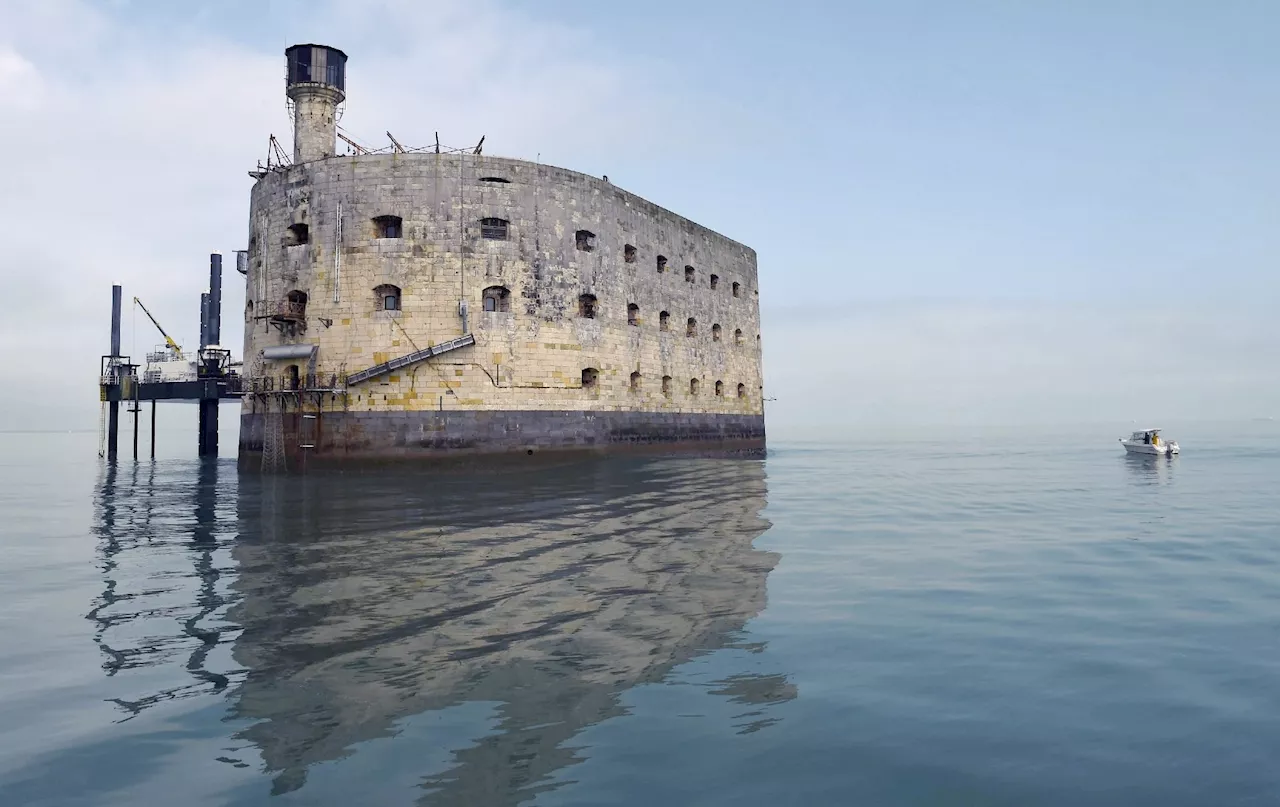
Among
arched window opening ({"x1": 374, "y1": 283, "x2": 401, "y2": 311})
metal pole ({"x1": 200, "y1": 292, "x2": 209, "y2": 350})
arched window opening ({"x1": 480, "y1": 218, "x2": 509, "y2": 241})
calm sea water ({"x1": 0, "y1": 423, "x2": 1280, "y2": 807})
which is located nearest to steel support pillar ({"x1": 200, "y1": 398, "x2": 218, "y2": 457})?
metal pole ({"x1": 200, "y1": 292, "x2": 209, "y2": 350})

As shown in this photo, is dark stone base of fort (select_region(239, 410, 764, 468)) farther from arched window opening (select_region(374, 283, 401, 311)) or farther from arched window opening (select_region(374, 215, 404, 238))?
arched window opening (select_region(374, 215, 404, 238))

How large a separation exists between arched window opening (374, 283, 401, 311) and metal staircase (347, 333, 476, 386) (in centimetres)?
166

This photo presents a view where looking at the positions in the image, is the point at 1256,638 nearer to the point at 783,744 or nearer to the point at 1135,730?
the point at 1135,730

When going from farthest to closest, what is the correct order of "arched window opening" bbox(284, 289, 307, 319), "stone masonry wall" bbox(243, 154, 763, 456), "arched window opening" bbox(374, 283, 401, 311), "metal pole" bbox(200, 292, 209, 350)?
"metal pole" bbox(200, 292, 209, 350) → "arched window opening" bbox(284, 289, 307, 319) → "arched window opening" bbox(374, 283, 401, 311) → "stone masonry wall" bbox(243, 154, 763, 456)

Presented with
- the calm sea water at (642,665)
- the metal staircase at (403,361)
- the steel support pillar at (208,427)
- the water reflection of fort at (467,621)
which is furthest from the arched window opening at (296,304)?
A: the steel support pillar at (208,427)

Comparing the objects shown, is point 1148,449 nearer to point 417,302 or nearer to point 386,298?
point 417,302

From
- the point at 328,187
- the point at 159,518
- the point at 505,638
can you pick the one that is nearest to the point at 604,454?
the point at 328,187

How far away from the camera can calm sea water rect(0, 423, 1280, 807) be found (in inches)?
172

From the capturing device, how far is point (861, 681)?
5812mm

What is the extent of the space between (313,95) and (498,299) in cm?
1033

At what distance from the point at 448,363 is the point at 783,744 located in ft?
72.9

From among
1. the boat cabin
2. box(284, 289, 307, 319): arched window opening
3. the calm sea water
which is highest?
box(284, 289, 307, 319): arched window opening

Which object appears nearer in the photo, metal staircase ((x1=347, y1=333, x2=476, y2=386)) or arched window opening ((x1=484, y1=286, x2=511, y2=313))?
metal staircase ((x1=347, y1=333, x2=476, y2=386))

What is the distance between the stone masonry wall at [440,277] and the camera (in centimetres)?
2573
